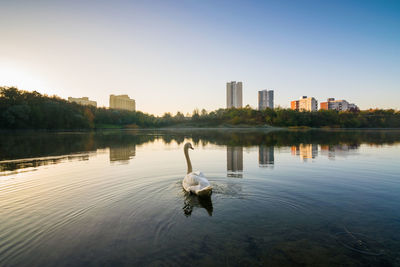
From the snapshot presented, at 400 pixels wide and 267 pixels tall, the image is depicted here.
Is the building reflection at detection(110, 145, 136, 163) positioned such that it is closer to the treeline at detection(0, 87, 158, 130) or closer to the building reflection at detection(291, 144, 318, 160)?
the building reflection at detection(291, 144, 318, 160)

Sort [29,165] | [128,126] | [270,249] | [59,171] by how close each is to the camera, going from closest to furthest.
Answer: [270,249] → [59,171] → [29,165] → [128,126]

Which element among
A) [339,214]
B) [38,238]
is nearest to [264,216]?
[339,214]

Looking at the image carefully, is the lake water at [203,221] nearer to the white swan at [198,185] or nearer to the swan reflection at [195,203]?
the swan reflection at [195,203]

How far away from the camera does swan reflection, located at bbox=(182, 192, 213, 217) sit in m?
6.80

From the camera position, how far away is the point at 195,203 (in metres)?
7.52

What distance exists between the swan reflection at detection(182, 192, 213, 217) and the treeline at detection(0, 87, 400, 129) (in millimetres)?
95744

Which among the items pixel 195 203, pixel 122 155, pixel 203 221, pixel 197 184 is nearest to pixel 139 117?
pixel 122 155

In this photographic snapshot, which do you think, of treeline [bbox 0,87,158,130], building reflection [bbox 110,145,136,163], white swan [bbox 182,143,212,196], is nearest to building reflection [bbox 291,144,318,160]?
white swan [bbox 182,143,212,196]

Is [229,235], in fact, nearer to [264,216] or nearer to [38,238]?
[264,216]

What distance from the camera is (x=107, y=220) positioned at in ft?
20.4

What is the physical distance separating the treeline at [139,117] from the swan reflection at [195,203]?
9574 cm

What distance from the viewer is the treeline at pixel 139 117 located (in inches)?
3297

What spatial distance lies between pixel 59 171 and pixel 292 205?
44.1 feet

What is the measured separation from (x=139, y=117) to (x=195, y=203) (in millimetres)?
145820
